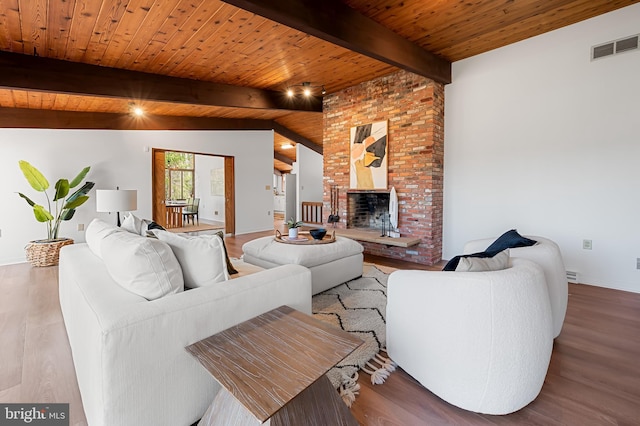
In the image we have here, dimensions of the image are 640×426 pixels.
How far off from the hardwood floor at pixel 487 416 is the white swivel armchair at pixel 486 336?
0.38 feet

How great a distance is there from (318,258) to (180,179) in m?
9.53

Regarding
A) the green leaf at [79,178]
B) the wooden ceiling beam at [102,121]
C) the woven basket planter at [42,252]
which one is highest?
the wooden ceiling beam at [102,121]

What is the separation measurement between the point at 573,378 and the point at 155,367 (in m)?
2.29

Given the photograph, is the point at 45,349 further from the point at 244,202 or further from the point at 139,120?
the point at 244,202

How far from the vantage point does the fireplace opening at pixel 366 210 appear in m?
5.46

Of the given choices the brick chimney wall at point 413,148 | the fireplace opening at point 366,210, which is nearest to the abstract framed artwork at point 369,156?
the brick chimney wall at point 413,148

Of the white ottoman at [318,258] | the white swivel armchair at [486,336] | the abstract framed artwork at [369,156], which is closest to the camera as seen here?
the white swivel armchair at [486,336]

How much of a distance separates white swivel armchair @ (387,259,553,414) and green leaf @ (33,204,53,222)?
17.8 ft

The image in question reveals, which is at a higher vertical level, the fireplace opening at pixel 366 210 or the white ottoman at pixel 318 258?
the fireplace opening at pixel 366 210

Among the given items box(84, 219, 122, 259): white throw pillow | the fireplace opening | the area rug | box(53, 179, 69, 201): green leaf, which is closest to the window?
box(53, 179, 69, 201): green leaf

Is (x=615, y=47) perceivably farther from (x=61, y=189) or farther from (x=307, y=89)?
(x=61, y=189)

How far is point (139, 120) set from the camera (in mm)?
5723

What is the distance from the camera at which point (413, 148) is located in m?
4.59

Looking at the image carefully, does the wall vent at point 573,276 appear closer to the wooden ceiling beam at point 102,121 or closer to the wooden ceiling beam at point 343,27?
the wooden ceiling beam at point 343,27
